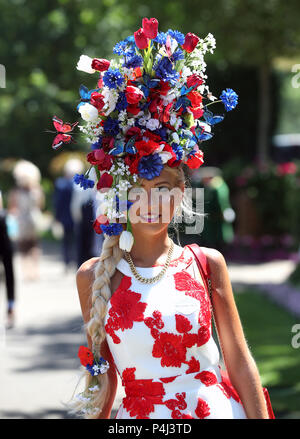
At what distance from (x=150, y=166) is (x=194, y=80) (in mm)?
354

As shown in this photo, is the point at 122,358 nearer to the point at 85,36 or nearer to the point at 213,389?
the point at 213,389

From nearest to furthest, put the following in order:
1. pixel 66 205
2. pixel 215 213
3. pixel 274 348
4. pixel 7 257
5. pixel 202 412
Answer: pixel 202 412 < pixel 7 257 < pixel 274 348 < pixel 215 213 < pixel 66 205

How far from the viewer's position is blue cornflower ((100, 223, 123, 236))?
107 inches

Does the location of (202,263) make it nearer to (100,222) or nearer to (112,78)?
(100,222)

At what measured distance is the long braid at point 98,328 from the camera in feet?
8.73

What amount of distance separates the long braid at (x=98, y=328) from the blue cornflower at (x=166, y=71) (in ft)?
2.14

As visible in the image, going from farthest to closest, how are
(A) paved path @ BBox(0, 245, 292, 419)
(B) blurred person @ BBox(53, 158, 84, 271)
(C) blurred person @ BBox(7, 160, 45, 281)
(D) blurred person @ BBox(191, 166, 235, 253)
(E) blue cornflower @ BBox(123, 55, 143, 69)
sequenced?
(C) blurred person @ BBox(7, 160, 45, 281), (B) blurred person @ BBox(53, 158, 84, 271), (D) blurred person @ BBox(191, 166, 235, 253), (A) paved path @ BBox(0, 245, 292, 419), (E) blue cornflower @ BBox(123, 55, 143, 69)

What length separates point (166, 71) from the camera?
2.68m

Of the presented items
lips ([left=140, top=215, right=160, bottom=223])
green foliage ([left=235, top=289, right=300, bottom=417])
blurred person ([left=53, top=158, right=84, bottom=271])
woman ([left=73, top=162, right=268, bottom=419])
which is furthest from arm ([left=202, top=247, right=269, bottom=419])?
blurred person ([left=53, top=158, right=84, bottom=271])

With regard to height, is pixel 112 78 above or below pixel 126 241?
above

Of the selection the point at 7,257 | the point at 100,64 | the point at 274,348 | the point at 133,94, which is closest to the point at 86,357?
the point at 133,94

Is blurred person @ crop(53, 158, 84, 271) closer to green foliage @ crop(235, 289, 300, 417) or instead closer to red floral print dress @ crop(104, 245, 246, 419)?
green foliage @ crop(235, 289, 300, 417)

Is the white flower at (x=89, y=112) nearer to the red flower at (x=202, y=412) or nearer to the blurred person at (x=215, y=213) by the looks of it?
the red flower at (x=202, y=412)
